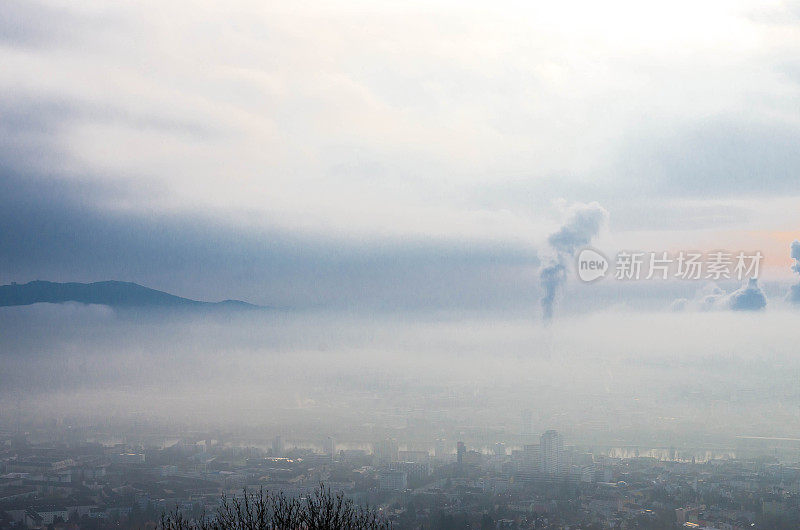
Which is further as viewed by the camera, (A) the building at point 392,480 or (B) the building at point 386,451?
(B) the building at point 386,451

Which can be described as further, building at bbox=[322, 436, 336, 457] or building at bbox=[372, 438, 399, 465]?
building at bbox=[322, 436, 336, 457]

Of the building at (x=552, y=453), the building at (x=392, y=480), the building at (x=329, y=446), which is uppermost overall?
the building at (x=552, y=453)

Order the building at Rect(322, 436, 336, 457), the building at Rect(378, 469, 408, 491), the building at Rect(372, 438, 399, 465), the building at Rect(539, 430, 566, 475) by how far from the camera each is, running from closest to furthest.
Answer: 1. the building at Rect(378, 469, 408, 491)
2. the building at Rect(539, 430, 566, 475)
3. the building at Rect(372, 438, 399, 465)
4. the building at Rect(322, 436, 336, 457)

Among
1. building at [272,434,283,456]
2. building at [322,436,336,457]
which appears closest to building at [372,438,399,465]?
building at [322,436,336,457]

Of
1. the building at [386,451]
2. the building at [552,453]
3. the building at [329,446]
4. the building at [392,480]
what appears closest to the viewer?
the building at [392,480]

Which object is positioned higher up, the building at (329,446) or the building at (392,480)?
the building at (329,446)

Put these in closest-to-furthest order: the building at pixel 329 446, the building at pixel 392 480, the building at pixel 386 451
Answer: the building at pixel 392 480 < the building at pixel 386 451 < the building at pixel 329 446

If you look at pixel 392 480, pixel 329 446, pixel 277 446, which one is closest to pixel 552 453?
pixel 392 480

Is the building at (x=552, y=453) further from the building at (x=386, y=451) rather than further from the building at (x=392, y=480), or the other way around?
the building at (x=386, y=451)

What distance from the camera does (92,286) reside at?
29.9 metres

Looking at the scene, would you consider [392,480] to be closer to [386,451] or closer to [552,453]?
[386,451]

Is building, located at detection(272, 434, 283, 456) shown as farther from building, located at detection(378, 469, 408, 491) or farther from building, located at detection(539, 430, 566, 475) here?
building, located at detection(539, 430, 566, 475)

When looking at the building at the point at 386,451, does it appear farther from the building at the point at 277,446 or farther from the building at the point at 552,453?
the building at the point at 552,453

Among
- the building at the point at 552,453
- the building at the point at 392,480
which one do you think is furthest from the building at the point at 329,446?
the building at the point at 552,453
